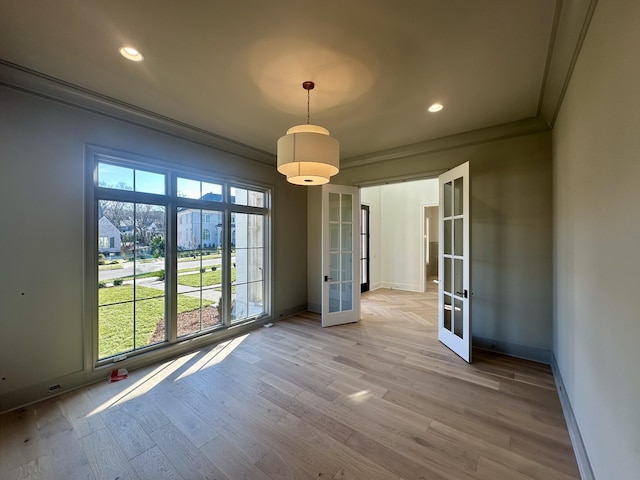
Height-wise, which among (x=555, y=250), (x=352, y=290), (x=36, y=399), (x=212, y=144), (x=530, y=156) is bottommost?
(x=36, y=399)

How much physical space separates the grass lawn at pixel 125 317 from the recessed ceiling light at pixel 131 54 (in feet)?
7.53

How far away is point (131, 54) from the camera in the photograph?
2006 millimetres

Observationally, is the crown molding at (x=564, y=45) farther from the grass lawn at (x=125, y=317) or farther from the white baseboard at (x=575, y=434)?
the grass lawn at (x=125, y=317)

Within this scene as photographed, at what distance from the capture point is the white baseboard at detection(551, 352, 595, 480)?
159 cm

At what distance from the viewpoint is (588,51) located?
5.30 ft

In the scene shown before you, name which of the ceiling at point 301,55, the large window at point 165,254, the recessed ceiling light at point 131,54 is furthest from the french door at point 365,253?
the recessed ceiling light at point 131,54

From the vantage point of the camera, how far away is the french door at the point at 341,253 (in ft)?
14.3

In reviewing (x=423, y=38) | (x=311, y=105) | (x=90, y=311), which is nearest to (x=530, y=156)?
(x=423, y=38)

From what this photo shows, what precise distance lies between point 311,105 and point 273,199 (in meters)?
2.16

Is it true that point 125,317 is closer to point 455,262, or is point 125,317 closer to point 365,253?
point 455,262

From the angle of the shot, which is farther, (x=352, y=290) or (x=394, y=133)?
(x=352, y=290)

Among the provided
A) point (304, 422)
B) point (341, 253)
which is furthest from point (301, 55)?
point (341, 253)

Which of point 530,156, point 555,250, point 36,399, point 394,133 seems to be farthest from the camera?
point 394,133

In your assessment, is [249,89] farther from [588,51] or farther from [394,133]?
[588,51]
